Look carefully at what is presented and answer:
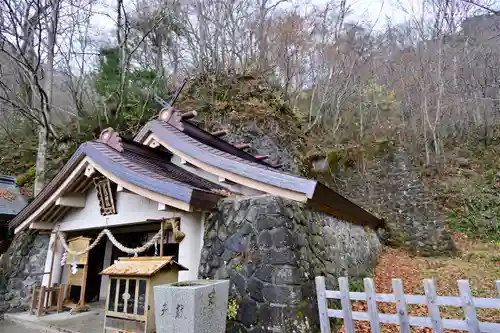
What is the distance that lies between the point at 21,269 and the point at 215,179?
5749 millimetres

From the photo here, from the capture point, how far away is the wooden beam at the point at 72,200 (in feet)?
22.6

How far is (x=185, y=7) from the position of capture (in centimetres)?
1505

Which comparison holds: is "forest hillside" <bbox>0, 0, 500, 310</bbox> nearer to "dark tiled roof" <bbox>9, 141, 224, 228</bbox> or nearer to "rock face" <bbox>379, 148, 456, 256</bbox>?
"rock face" <bbox>379, 148, 456, 256</bbox>

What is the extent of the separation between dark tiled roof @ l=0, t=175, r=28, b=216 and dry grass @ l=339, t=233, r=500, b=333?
11452mm

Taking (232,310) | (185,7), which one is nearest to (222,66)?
(185,7)

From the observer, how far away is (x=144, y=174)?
5375 millimetres

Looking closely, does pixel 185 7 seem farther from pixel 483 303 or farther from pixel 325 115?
pixel 483 303

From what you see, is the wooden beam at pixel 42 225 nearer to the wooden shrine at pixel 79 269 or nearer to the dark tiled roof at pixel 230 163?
the wooden shrine at pixel 79 269

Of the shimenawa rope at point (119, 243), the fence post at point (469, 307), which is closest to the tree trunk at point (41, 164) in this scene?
the shimenawa rope at point (119, 243)

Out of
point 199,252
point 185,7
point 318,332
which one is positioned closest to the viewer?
point 318,332

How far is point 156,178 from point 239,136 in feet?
28.6

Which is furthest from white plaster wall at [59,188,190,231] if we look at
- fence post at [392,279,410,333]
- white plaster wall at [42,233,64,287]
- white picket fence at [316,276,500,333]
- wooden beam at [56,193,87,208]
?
fence post at [392,279,410,333]

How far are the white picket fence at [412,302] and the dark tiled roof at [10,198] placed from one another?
37.1ft

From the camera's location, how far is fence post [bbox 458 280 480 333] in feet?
10.8
